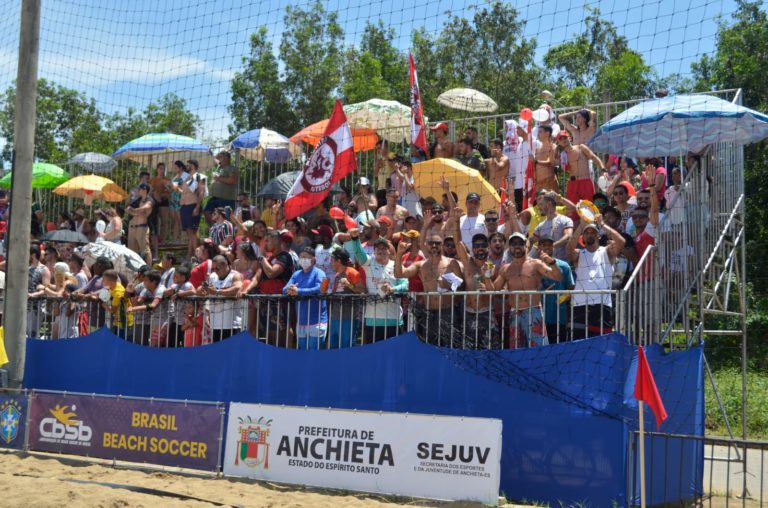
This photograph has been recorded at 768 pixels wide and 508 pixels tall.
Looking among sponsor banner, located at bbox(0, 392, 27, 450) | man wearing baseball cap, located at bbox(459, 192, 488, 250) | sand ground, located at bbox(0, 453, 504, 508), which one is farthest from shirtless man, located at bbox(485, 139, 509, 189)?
sponsor banner, located at bbox(0, 392, 27, 450)

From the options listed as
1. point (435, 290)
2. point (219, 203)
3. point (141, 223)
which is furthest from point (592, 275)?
point (141, 223)

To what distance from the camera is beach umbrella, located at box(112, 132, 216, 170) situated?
16547 millimetres

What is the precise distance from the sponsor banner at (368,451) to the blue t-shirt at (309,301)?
1267 millimetres

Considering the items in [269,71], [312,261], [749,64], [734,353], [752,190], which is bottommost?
[734,353]

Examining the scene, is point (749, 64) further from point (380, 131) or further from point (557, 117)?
point (380, 131)

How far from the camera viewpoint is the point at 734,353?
2102cm

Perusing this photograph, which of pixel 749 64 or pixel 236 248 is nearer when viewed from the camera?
pixel 236 248

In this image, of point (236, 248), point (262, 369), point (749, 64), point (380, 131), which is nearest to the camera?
point (262, 369)

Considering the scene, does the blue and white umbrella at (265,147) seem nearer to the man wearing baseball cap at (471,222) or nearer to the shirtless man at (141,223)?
the shirtless man at (141,223)

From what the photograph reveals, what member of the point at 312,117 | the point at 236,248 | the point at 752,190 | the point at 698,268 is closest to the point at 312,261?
the point at 236,248

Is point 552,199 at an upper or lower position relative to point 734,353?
upper

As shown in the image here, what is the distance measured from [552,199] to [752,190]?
35.3 ft

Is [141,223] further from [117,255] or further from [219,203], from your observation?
[117,255]

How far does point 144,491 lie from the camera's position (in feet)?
31.8
